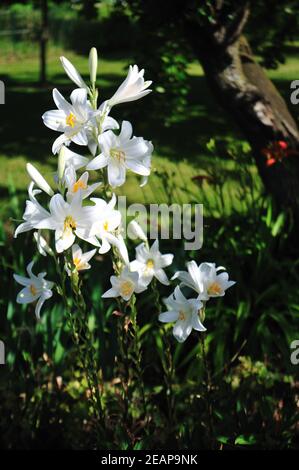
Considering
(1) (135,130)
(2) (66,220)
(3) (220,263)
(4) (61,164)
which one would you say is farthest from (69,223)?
(1) (135,130)

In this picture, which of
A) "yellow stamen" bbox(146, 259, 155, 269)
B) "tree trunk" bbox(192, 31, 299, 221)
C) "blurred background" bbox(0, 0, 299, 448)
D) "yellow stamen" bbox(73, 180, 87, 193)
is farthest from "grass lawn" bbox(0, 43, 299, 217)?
"yellow stamen" bbox(73, 180, 87, 193)

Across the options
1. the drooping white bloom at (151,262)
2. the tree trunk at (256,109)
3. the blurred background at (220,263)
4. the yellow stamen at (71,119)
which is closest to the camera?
the yellow stamen at (71,119)

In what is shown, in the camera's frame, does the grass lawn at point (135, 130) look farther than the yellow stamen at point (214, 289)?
Yes

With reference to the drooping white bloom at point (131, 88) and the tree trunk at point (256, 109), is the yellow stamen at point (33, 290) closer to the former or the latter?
the drooping white bloom at point (131, 88)

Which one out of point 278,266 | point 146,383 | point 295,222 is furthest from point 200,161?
point 146,383

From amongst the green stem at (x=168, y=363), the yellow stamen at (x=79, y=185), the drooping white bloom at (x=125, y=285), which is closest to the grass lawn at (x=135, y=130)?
the green stem at (x=168, y=363)

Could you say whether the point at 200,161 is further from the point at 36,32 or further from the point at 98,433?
the point at 36,32

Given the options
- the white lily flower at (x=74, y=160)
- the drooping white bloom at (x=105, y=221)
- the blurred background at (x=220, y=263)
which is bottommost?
the blurred background at (x=220, y=263)
